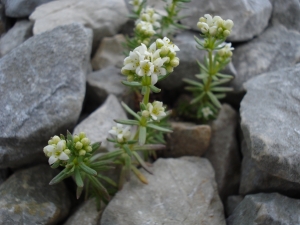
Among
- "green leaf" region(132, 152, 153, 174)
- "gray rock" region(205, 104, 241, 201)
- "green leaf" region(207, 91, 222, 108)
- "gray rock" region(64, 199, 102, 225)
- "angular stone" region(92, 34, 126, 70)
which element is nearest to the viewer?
"gray rock" region(64, 199, 102, 225)

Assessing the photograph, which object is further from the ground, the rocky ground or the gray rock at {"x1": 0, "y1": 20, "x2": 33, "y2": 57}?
the gray rock at {"x1": 0, "y1": 20, "x2": 33, "y2": 57}

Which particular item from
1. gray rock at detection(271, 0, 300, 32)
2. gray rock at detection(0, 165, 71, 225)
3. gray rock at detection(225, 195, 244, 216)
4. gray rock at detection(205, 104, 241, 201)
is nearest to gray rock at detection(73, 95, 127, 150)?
gray rock at detection(0, 165, 71, 225)

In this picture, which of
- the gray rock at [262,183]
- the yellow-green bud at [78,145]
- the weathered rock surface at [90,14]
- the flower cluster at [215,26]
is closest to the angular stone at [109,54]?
the weathered rock surface at [90,14]

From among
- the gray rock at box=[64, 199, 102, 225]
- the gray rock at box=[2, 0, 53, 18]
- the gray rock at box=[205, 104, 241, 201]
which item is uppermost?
the gray rock at box=[2, 0, 53, 18]

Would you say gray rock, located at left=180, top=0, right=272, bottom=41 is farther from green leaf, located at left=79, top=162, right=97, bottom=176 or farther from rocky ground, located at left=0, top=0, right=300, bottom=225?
green leaf, located at left=79, top=162, right=97, bottom=176

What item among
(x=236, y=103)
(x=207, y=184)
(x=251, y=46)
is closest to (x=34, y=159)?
(x=207, y=184)

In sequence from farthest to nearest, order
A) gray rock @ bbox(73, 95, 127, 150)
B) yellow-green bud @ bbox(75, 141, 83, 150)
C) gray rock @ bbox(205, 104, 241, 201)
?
gray rock @ bbox(205, 104, 241, 201), gray rock @ bbox(73, 95, 127, 150), yellow-green bud @ bbox(75, 141, 83, 150)

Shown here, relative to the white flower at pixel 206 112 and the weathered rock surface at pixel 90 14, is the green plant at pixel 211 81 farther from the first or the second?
the weathered rock surface at pixel 90 14

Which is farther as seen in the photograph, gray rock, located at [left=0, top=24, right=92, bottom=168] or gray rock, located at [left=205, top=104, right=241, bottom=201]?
gray rock, located at [left=205, top=104, right=241, bottom=201]
